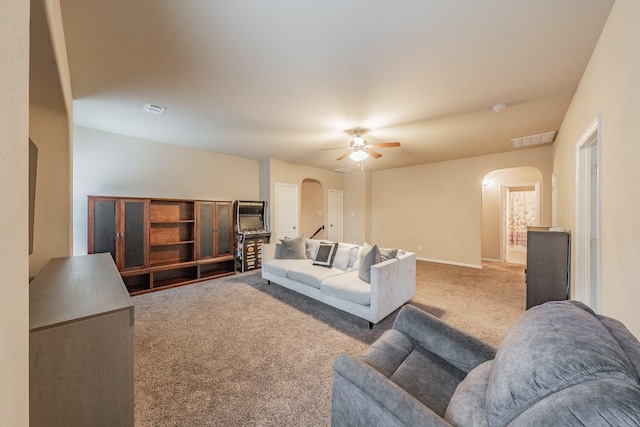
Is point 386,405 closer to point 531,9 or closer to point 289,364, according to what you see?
point 289,364

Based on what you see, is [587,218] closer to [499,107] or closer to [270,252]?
[499,107]

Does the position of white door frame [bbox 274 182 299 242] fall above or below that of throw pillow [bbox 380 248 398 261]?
above

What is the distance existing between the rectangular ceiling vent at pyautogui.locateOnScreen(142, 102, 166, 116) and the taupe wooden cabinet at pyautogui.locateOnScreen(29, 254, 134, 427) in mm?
2550

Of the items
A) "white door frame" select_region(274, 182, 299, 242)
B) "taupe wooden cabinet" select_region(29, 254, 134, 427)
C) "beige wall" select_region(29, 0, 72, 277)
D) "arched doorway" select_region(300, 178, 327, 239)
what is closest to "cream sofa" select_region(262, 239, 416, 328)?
"white door frame" select_region(274, 182, 299, 242)

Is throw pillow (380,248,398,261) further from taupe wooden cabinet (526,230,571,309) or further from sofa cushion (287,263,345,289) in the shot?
taupe wooden cabinet (526,230,571,309)

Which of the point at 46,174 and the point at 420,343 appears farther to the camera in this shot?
the point at 46,174

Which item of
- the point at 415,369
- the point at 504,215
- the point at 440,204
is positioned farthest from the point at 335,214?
the point at 415,369

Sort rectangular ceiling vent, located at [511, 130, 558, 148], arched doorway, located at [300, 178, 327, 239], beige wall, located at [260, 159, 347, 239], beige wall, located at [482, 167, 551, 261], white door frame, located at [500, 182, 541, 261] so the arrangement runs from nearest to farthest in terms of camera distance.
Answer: rectangular ceiling vent, located at [511, 130, 558, 148], beige wall, located at [260, 159, 347, 239], beige wall, located at [482, 167, 551, 261], white door frame, located at [500, 182, 541, 261], arched doorway, located at [300, 178, 327, 239]

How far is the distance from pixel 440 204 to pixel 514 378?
587 centimetres

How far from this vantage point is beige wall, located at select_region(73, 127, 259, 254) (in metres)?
3.64

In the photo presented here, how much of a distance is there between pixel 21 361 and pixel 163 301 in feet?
11.4

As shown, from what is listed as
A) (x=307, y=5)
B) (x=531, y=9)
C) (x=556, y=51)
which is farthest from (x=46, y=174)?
(x=556, y=51)

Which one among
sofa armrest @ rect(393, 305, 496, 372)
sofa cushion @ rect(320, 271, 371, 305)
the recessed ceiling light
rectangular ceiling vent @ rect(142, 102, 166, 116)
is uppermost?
rectangular ceiling vent @ rect(142, 102, 166, 116)

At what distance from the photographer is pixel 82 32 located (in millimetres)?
1762
